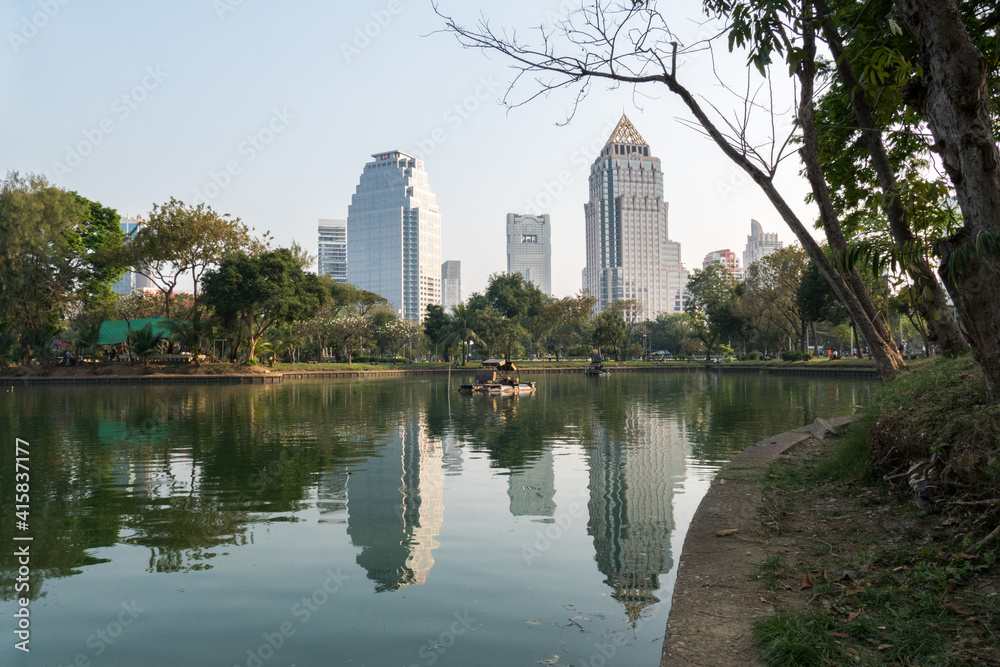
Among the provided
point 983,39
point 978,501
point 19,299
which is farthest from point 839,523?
point 19,299

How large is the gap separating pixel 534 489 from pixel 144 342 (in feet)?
162

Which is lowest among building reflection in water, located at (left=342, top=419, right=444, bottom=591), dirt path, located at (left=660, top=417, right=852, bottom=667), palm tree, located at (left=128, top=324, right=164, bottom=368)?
building reflection in water, located at (left=342, top=419, right=444, bottom=591)

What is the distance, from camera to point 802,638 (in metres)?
4.01

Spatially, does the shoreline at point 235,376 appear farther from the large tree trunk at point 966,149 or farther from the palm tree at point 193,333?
the large tree trunk at point 966,149

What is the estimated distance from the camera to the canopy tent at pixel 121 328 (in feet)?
179

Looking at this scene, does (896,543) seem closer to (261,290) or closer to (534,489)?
(534,489)

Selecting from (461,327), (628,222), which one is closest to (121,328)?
(461,327)

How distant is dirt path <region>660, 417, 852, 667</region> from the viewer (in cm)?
417

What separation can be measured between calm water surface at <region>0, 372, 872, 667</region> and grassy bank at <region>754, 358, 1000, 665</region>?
1.22 metres

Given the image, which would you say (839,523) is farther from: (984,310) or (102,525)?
(102,525)

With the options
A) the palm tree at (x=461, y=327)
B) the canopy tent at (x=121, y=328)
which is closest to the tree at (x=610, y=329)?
the palm tree at (x=461, y=327)

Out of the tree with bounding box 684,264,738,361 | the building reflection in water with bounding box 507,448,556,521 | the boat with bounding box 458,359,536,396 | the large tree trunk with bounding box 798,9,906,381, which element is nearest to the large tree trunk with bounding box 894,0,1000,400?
the large tree trunk with bounding box 798,9,906,381

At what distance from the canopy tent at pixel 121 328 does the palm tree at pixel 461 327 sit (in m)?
30.9

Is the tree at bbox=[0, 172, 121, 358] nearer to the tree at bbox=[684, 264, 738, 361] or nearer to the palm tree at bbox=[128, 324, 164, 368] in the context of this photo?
the palm tree at bbox=[128, 324, 164, 368]
